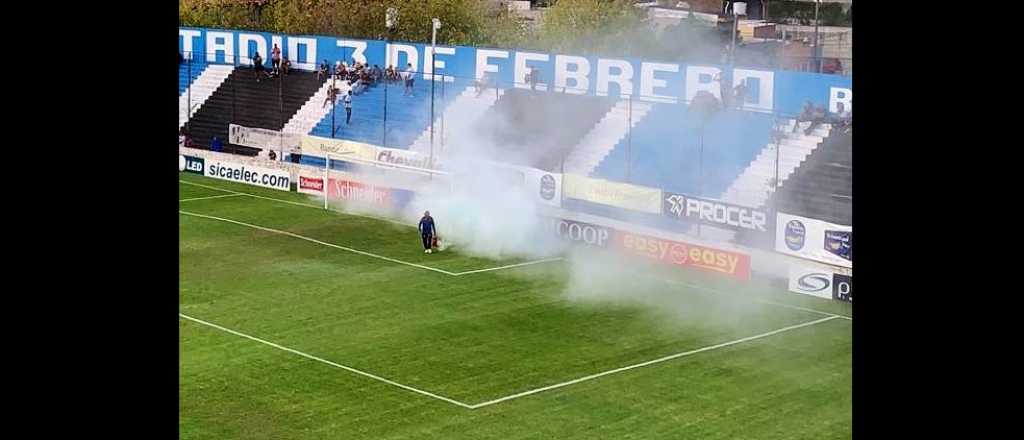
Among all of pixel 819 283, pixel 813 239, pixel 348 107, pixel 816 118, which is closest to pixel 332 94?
pixel 348 107

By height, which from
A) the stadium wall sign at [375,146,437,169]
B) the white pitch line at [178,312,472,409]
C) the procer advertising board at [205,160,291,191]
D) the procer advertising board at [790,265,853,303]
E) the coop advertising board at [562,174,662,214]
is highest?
the stadium wall sign at [375,146,437,169]

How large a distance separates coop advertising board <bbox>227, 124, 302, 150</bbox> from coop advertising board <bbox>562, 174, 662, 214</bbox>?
942 cm

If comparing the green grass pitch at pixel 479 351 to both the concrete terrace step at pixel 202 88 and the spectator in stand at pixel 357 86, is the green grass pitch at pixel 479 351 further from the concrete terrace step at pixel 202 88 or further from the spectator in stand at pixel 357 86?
the concrete terrace step at pixel 202 88

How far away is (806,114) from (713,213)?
334 centimetres

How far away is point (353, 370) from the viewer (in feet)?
57.7

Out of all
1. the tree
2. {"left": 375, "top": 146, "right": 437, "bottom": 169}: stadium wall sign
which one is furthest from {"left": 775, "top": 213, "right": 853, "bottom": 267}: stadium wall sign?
the tree

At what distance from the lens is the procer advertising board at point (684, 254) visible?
22.9 metres

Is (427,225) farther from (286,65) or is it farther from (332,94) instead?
(286,65)

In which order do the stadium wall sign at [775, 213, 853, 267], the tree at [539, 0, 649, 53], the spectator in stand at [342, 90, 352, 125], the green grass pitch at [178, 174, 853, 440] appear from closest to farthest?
1. the green grass pitch at [178, 174, 853, 440]
2. the stadium wall sign at [775, 213, 853, 267]
3. the spectator in stand at [342, 90, 352, 125]
4. the tree at [539, 0, 649, 53]

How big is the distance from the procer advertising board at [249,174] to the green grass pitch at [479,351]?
638 cm

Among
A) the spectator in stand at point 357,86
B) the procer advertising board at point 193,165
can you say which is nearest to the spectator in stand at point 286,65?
the spectator in stand at point 357,86

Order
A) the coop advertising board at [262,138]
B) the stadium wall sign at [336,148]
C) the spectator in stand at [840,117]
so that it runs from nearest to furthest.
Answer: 1. the spectator in stand at [840,117]
2. the stadium wall sign at [336,148]
3. the coop advertising board at [262,138]

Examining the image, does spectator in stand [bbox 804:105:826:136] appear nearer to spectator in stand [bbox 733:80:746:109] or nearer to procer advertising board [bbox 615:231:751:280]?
spectator in stand [bbox 733:80:746:109]

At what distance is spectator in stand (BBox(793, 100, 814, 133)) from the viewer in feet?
87.1
